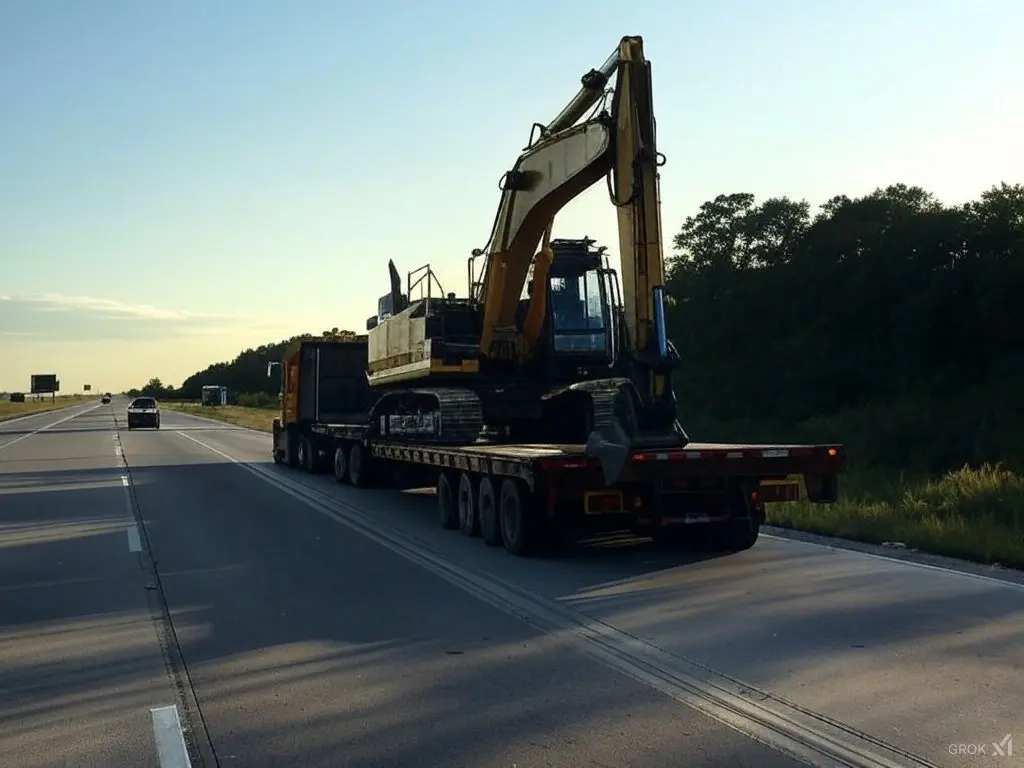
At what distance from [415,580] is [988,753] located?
6633 mm

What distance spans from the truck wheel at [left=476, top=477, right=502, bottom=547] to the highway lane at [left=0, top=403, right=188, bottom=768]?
3.95m

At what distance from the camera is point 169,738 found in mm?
6441

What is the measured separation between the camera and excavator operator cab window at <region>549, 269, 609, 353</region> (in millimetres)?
17188

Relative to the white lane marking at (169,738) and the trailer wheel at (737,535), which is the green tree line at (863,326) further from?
the white lane marking at (169,738)

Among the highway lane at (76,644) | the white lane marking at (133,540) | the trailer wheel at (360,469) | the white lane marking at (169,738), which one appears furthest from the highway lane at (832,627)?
the trailer wheel at (360,469)

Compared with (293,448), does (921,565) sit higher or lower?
lower

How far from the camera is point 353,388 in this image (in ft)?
94.8

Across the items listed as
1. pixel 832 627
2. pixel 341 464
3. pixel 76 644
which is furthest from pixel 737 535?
pixel 341 464

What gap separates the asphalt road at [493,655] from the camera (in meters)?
6.23

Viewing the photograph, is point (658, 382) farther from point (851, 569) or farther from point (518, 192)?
point (518, 192)

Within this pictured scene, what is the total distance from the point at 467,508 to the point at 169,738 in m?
8.81

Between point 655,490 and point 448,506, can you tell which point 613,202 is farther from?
point 448,506

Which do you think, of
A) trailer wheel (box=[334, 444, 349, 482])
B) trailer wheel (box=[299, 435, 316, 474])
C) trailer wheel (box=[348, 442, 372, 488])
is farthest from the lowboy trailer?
trailer wheel (box=[299, 435, 316, 474])

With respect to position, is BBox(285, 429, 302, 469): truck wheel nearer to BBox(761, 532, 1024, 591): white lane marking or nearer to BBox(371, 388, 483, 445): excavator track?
BBox(371, 388, 483, 445): excavator track
